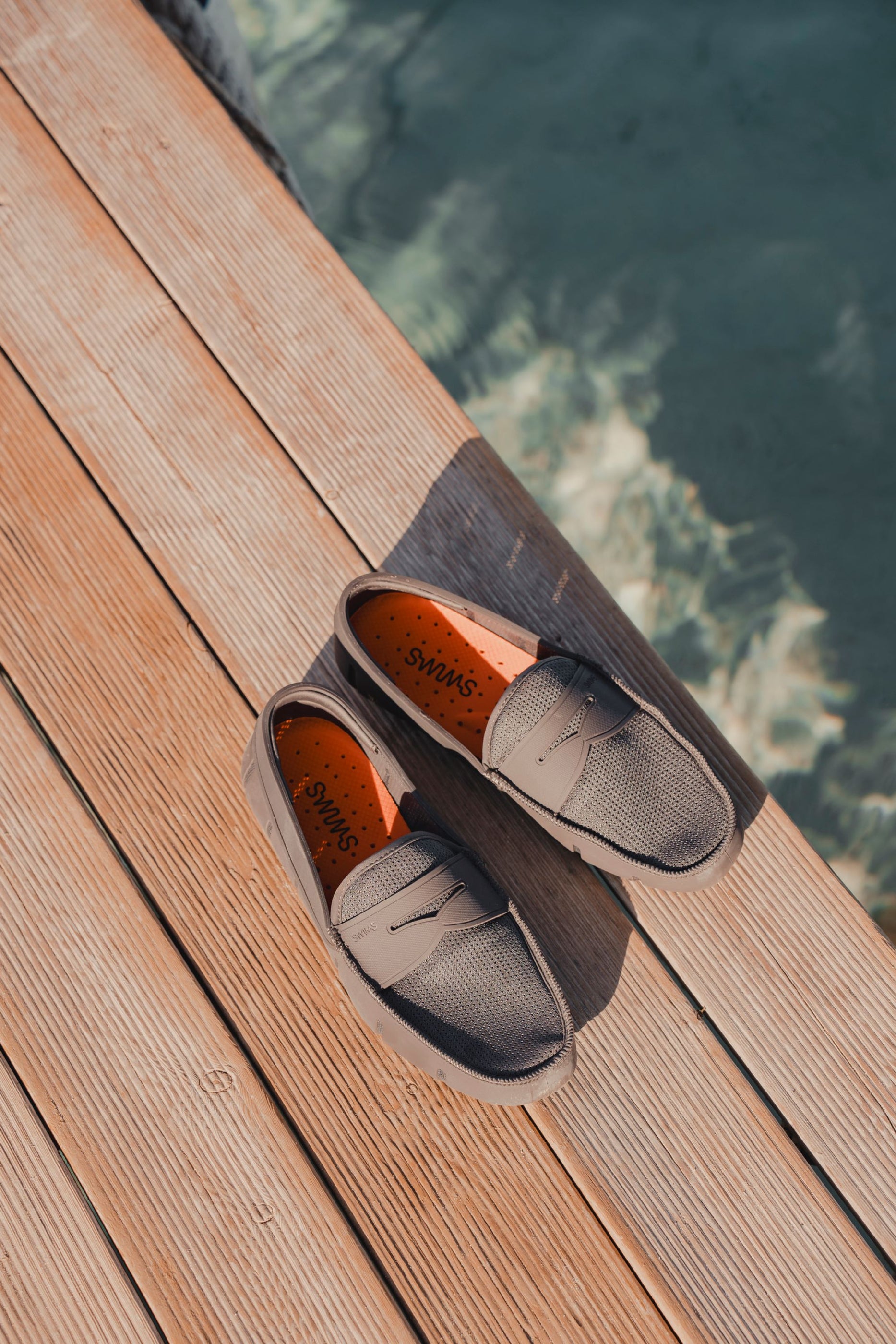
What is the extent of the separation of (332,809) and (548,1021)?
450 millimetres

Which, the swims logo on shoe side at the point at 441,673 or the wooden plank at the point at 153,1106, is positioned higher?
the swims logo on shoe side at the point at 441,673

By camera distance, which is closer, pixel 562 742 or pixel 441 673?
pixel 562 742

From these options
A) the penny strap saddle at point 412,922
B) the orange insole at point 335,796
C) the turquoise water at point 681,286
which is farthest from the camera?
the turquoise water at point 681,286

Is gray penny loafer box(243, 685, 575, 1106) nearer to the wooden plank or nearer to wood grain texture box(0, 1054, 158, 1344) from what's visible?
the wooden plank

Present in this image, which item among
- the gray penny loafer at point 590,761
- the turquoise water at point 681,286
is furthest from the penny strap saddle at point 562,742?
the turquoise water at point 681,286

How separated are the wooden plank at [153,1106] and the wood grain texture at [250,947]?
24 mm

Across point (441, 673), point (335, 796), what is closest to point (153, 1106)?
point (335, 796)

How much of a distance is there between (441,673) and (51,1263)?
1.03m

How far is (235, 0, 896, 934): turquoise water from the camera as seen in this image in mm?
2254

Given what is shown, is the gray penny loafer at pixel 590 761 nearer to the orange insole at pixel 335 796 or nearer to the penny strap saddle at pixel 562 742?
the penny strap saddle at pixel 562 742

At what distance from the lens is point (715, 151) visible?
2.60m

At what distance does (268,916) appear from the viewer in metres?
1.27

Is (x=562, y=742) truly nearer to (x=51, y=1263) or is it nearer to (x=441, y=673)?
(x=441, y=673)

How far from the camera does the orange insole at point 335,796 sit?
128cm
